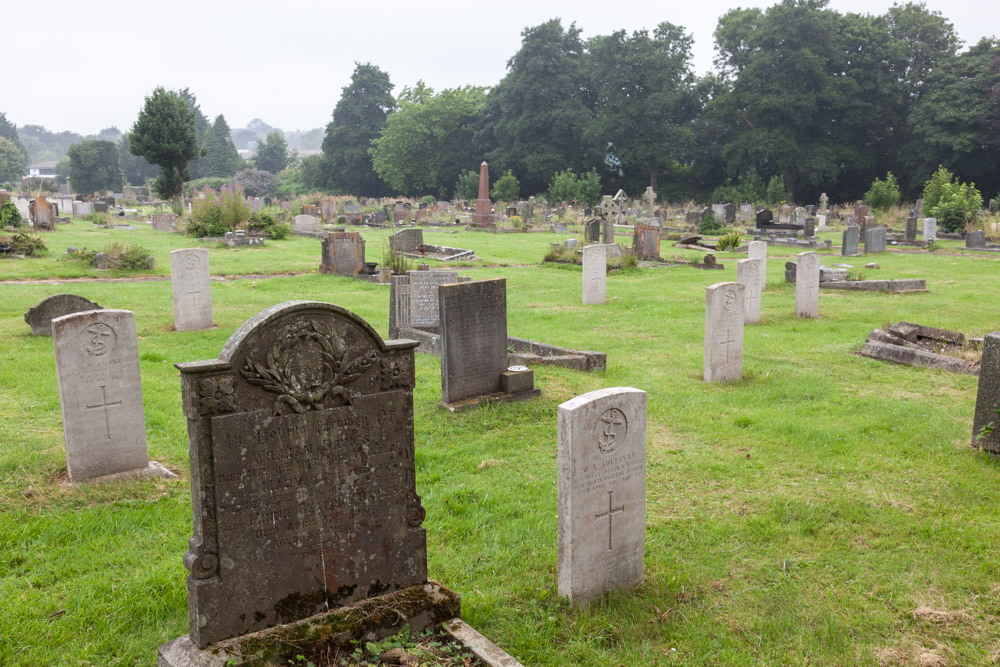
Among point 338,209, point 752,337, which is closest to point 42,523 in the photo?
point 752,337

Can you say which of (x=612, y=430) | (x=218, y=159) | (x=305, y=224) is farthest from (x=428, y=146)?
(x=612, y=430)

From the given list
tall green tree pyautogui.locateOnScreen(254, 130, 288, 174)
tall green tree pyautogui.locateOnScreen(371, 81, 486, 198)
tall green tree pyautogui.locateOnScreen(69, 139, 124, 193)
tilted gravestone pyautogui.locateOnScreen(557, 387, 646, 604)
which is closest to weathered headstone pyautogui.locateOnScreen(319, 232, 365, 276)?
tilted gravestone pyautogui.locateOnScreen(557, 387, 646, 604)

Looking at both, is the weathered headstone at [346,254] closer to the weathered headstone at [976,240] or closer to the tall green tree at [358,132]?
the weathered headstone at [976,240]

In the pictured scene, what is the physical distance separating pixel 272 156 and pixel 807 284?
281 ft

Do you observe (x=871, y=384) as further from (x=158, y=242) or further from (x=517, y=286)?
(x=158, y=242)

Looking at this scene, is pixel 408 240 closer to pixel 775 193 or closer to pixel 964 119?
pixel 775 193

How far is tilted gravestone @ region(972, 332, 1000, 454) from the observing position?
6398 mm

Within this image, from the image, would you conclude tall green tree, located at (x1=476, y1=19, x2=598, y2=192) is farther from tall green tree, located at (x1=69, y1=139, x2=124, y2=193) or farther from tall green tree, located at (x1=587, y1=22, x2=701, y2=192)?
tall green tree, located at (x1=69, y1=139, x2=124, y2=193)

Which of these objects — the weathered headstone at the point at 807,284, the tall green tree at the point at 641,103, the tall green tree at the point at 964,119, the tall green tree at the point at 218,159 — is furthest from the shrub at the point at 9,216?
the tall green tree at the point at 218,159

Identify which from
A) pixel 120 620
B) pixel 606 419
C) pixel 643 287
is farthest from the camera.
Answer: pixel 643 287

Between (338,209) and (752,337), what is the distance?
3494 cm

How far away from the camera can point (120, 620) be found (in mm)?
3963

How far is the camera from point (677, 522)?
5262mm

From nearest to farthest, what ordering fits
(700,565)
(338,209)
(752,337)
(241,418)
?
(241,418)
(700,565)
(752,337)
(338,209)
